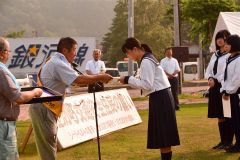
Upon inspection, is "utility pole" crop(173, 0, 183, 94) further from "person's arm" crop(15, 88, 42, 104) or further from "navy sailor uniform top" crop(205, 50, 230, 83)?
"person's arm" crop(15, 88, 42, 104)

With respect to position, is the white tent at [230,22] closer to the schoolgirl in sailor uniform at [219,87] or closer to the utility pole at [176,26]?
the utility pole at [176,26]

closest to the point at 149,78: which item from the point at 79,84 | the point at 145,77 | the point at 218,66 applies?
the point at 145,77

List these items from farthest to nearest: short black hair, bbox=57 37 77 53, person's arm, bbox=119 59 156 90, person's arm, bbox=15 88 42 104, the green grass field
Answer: the green grass field < person's arm, bbox=119 59 156 90 < short black hair, bbox=57 37 77 53 < person's arm, bbox=15 88 42 104

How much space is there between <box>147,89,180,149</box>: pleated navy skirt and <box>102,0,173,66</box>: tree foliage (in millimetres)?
61788

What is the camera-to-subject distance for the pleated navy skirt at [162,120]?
7.64 metres

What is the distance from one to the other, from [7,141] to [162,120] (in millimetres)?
2688

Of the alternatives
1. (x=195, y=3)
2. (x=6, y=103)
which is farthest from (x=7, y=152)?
(x=195, y=3)

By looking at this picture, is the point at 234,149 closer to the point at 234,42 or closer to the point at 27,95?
the point at 234,42

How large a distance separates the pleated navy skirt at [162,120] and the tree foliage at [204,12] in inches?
1034

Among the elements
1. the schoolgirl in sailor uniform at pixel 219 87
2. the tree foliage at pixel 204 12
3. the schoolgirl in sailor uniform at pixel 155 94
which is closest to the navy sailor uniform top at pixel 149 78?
the schoolgirl in sailor uniform at pixel 155 94

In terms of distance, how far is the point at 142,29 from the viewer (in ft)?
238

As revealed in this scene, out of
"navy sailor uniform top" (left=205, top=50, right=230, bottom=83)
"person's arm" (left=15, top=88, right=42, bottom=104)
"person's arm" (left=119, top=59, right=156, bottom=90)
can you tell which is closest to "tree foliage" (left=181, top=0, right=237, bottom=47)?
"navy sailor uniform top" (left=205, top=50, right=230, bottom=83)

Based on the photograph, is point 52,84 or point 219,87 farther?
point 219,87

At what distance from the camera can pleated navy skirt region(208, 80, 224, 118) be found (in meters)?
9.91
